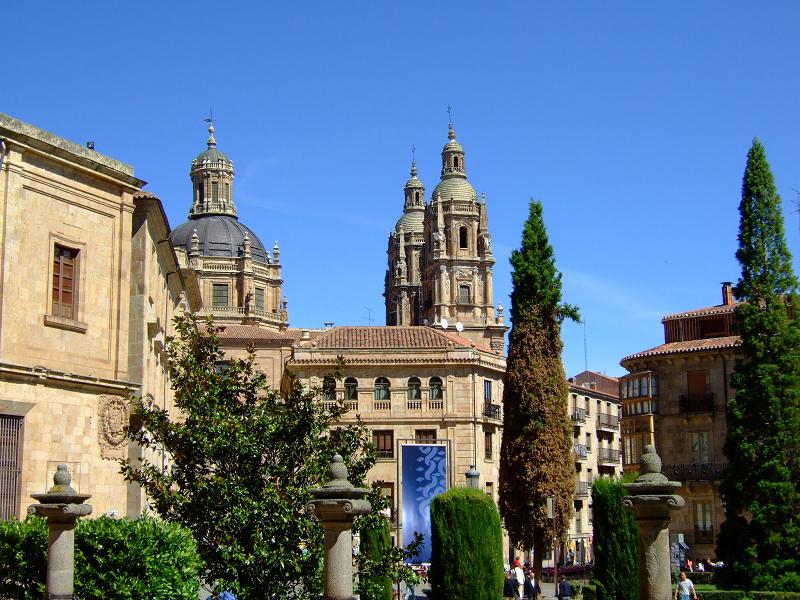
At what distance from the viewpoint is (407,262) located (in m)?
136

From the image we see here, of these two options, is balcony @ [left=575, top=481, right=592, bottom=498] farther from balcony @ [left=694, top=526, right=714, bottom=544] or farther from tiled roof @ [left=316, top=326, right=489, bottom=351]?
balcony @ [left=694, top=526, right=714, bottom=544]

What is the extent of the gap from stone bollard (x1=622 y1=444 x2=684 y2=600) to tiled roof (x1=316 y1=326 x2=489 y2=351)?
39.1m

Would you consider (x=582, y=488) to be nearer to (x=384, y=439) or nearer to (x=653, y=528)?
(x=384, y=439)

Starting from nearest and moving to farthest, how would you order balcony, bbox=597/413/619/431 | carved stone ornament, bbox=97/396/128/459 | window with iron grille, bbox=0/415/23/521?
window with iron grille, bbox=0/415/23/521 < carved stone ornament, bbox=97/396/128/459 < balcony, bbox=597/413/619/431

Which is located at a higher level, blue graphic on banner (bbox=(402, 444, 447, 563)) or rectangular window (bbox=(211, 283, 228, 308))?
rectangular window (bbox=(211, 283, 228, 308))

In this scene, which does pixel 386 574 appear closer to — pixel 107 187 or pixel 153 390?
pixel 107 187

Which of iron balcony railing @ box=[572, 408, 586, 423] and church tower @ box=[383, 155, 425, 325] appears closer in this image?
iron balcony railing @ box=[572, 408, 586, 423]

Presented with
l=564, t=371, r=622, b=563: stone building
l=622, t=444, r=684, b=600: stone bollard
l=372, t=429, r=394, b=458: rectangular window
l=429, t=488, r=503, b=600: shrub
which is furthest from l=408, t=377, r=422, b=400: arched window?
l=622, t=444, r=684, b=600: stone bollard

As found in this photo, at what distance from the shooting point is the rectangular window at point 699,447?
1913 inches

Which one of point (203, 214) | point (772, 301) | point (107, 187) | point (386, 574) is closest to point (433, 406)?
point (772, 301)

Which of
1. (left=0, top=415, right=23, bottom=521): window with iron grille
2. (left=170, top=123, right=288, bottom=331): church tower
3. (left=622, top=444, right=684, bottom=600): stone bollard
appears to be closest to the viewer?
(left=622, top=444, right=684, bottom=600): stone bollard

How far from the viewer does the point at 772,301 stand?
113 ft

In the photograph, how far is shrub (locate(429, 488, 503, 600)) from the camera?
25.9m

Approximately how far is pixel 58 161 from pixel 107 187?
5.95 ft
